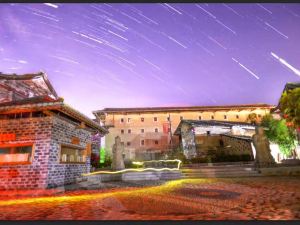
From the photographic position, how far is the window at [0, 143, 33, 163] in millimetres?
9672

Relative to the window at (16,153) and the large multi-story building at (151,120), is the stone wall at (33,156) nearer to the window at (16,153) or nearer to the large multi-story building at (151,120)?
the window at (16,153)

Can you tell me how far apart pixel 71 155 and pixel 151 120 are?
30416mm

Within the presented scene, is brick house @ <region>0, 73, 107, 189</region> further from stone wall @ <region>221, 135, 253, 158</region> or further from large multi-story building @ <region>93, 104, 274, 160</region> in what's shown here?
large multi-story building @ <region>93, 104, 274, 160</region>

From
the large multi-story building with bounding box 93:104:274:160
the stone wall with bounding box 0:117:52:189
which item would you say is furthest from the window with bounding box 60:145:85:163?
the large multi-story building with bounding box 93:104:274:160

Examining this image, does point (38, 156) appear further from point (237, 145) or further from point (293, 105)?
point (237, 145)

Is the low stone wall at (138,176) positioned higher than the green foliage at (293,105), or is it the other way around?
the green foliage at (293,105)

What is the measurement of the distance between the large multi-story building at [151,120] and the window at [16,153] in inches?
1102

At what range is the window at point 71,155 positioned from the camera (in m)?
11.0

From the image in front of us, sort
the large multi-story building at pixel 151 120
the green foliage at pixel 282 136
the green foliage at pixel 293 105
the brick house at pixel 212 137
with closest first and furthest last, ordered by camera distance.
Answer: the green foliage at pixel 293 105 < the brick house at pixel 212 137 < the green foliage at pixel 282 136 < the large multi-story building at pixel 151 120

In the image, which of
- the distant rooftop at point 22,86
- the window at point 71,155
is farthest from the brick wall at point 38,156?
the distant rooftop at point 22,86

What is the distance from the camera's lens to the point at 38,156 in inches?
380

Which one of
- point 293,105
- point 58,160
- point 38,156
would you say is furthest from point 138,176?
point 293,105

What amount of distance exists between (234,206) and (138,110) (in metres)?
36.7

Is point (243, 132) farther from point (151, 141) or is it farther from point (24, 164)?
point (24, 164)
